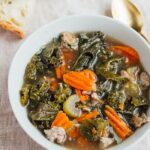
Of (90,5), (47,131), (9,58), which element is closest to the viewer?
(47,131)

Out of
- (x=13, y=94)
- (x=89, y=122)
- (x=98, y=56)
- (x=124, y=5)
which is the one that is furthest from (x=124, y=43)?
(x=13, y=94)

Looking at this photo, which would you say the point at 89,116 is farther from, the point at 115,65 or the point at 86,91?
the point at 115,65

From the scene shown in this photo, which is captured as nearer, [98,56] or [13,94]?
[13,94]

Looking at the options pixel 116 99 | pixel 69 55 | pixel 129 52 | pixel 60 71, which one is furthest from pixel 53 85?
pixel 129 52

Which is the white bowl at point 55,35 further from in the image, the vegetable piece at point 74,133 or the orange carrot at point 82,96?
the orange carrot at point 82,96

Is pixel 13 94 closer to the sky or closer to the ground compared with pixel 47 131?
closer to the sky

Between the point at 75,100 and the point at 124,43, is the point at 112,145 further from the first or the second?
the point at 124,43
